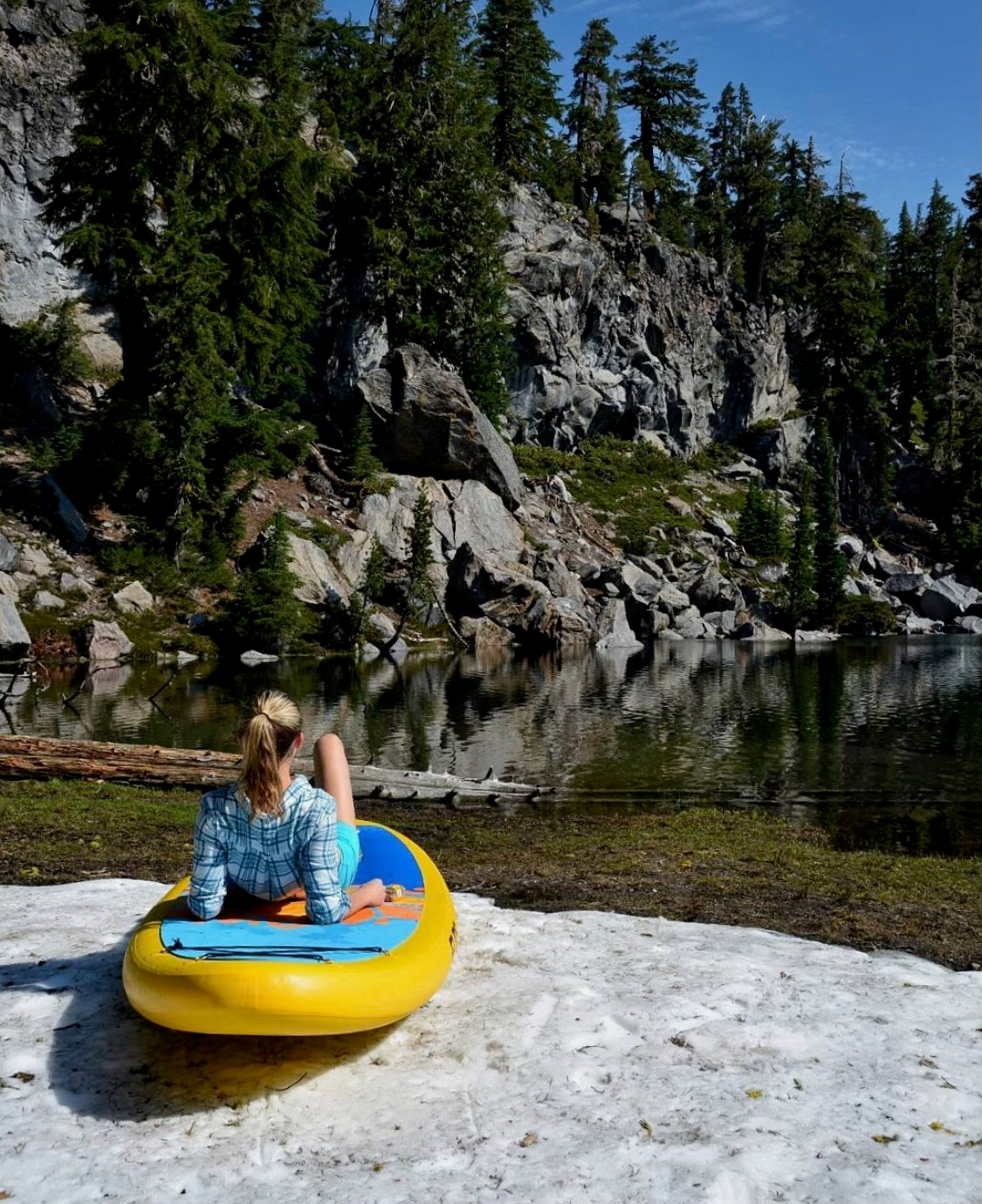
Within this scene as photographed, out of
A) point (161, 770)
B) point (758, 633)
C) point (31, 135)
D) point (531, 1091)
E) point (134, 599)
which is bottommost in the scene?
point (758, 633)

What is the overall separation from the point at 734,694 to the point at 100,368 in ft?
132

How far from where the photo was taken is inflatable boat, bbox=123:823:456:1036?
437 cm

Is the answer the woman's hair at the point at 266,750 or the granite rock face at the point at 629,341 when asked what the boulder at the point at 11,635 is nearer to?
the woman's hair at the point at 266,750

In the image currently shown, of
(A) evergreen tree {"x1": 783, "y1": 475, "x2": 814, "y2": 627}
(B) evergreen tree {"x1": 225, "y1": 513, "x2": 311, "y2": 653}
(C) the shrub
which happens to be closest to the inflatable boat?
(B) evergreen tree {"x1": 225, "y1": 513, "x2": 311, "y2": 653}

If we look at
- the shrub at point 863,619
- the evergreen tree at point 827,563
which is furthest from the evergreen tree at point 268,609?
the shrub at point 863,619

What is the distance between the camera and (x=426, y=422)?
55.1 meters

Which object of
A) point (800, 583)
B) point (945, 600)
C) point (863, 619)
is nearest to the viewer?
point (800, 583)

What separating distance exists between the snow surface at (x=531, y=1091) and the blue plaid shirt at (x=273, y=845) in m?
0.79

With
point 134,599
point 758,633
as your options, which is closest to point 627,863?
point 134,599

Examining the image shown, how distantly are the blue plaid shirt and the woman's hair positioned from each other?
0.10m

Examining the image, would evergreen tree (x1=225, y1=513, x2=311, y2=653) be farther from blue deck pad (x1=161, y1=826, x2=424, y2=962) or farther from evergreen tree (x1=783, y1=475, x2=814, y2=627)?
evergreen tree (x1=783, y1=475, x2=814, y2=627)

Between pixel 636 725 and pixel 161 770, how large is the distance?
13274mm

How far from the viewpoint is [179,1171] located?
388 cm

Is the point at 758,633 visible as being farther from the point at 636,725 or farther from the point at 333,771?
the point at 333,771
